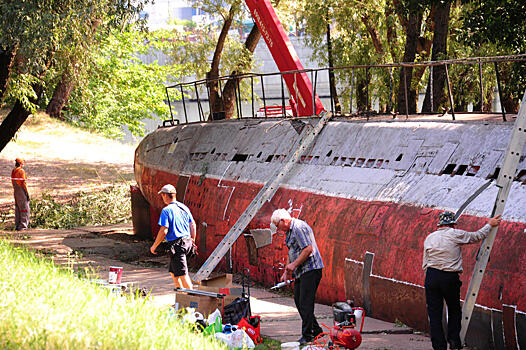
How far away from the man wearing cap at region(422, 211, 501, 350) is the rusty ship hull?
0.39m

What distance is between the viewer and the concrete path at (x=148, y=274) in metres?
9.86

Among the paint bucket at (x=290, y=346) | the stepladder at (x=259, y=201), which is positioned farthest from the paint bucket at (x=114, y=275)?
the paint bucket at (x=290, y=346)

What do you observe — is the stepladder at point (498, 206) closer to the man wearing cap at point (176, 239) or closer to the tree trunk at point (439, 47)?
the man wearing cap at point (176, 239)

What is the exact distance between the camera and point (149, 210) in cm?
2223

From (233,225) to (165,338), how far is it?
25.0 ft

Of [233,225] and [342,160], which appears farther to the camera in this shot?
[233,225]

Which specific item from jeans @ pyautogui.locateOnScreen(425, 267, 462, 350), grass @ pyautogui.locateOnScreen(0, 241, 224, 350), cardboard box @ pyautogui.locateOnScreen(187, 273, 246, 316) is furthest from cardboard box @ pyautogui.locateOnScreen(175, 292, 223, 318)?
jeans @ pyautogui.locateOnScreen(425, 267, 462, 350)

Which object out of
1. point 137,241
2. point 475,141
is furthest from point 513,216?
point 137,241

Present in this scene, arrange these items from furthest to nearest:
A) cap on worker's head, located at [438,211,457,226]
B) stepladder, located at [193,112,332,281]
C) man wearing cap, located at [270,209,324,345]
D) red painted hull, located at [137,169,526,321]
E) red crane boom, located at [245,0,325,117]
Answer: red crane boom, located at [245,0,325,117], stepladder, located at [193,112,332,281], man wearing cap, located at [270,209,324,345], red painted hull, located at [137,169,526,321], cap on worker's head, located at [438,211,457,226]

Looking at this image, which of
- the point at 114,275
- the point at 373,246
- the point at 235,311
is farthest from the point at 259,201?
the point at 235,311

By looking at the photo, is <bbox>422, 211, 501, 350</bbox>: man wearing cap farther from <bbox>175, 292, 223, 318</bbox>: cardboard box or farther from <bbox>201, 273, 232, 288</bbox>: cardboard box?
<bbox>201, 273, 232, 288</bbox>: cardboard box

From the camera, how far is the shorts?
11320mm

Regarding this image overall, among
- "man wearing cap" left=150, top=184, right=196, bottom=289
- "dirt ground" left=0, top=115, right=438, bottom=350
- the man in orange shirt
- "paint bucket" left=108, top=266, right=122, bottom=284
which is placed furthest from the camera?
the man in orange shirt

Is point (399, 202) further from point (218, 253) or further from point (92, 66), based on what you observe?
point (92, 66)
